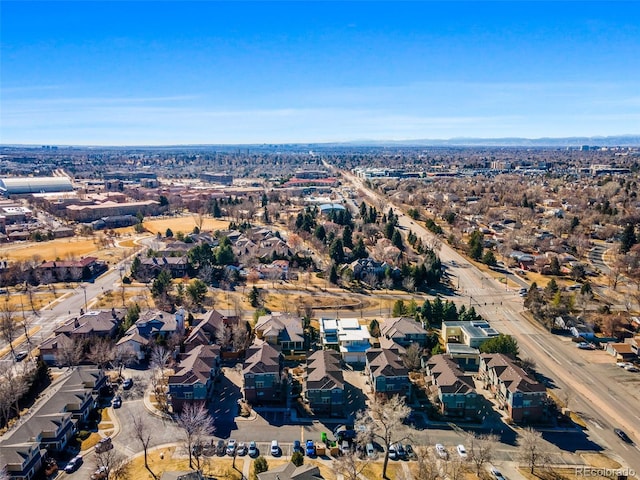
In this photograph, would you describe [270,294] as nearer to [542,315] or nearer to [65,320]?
[65,320]

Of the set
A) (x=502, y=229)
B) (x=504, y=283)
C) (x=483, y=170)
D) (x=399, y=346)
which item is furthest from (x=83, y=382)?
(x=483, y=170)

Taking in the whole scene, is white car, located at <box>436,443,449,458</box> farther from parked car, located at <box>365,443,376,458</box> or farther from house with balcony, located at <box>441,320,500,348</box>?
house with balcony, located at <box>441,320,500,348</box>

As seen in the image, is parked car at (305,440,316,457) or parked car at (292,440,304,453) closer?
parked car at (305,440,316,457)

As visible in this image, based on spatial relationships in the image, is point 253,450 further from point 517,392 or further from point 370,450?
point 517,392

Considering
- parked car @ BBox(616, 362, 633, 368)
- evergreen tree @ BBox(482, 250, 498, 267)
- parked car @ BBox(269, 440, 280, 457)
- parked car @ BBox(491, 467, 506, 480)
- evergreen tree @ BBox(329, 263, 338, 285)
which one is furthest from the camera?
evergreen tree @ BBox(482, 250, 498, 267)

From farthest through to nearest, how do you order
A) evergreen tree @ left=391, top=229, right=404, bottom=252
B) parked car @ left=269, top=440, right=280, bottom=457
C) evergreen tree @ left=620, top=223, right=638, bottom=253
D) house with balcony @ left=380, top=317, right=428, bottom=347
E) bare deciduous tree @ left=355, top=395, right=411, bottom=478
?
1. evergreen tree @ left=391, top=229, right=404, bottom=252
2. evergreen tree @ left=620, top=223, right=638, bottom=253
3. house with balcony @ left=380, top=317, right=428, bottom=347
4. parked car @ left=269, top=440, right=280, bottom=457
5. bare deciduous tree @ left=355, top=395, right=411, bottom=478

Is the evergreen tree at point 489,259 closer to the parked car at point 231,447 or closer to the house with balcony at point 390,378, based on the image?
the house with balcony at point 390,378

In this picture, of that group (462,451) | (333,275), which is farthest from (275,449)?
(333,275)

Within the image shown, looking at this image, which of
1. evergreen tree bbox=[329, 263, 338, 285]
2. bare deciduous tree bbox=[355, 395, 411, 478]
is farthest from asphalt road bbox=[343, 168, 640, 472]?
evergreen tree bbox=[329, 263, 338, 285]
